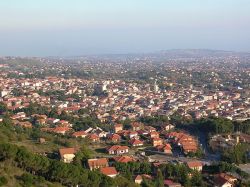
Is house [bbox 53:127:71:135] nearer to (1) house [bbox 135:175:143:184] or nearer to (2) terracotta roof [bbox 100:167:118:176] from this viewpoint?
(2) terracotta roof [bbox 100:167:118:176]

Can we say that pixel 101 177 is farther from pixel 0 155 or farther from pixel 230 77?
pixel 230 77

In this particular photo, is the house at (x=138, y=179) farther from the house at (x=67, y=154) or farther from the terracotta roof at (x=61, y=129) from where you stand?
the terracotta roof at (x=61, y=129)

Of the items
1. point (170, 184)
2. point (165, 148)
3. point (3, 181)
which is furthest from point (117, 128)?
point (3, 181)

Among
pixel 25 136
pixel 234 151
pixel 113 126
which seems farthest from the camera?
pixel 113 126

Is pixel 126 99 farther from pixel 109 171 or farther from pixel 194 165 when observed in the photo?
pixel 109 171

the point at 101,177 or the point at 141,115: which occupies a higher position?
the point at 101,177

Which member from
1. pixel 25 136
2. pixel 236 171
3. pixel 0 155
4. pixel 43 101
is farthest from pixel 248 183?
pixel 43 101

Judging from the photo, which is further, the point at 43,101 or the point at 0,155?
the point at 43,101
